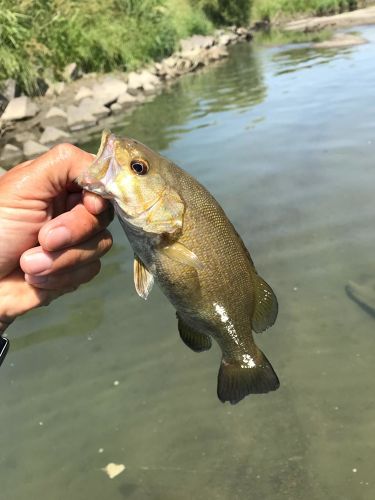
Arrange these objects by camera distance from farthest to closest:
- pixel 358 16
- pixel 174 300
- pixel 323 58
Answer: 1. pixel 358 16
2. pixel 323 58
3. pixel 174 300

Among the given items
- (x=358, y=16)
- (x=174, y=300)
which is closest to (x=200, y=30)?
(x=358, y=16)

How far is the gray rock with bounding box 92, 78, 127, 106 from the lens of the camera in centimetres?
2020

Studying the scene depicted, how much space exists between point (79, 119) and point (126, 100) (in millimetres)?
3358

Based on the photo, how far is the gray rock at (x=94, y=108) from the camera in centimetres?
1886

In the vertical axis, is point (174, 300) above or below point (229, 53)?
above

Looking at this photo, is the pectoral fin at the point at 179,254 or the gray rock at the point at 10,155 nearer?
the pectoral fin at the point at 179,254

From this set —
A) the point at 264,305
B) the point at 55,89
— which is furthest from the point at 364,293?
the point at 55,89

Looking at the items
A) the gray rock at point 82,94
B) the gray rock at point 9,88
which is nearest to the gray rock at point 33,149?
the gray rock at point 9,88

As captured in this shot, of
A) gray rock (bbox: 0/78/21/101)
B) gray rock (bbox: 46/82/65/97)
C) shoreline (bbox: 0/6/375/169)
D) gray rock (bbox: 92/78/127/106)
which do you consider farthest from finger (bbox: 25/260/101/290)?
gray rock (bbox: 46/82/65/97)

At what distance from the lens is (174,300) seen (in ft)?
8.48

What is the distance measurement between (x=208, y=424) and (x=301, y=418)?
0.89 metres

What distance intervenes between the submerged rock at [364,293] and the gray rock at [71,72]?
61.2 feet

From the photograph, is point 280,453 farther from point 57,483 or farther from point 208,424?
point 57,483

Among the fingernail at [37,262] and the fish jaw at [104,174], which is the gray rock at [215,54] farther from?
the fish jaw at [104,174]
